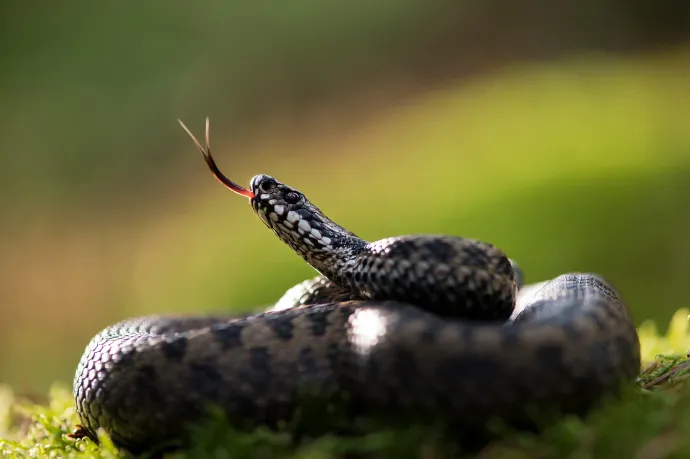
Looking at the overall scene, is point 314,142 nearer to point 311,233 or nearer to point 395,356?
point 311,233

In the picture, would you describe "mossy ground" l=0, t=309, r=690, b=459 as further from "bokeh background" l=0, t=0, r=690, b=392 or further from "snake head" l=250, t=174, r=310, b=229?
"bokeh background" l=0, t=0, r=690, b=392

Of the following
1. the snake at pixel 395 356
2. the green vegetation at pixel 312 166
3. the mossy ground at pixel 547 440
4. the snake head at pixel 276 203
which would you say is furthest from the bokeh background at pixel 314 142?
the mossy ground at pixel 547 440

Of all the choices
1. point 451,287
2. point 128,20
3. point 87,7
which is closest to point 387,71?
point 128,20

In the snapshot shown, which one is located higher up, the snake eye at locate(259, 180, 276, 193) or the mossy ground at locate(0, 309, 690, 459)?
the snake eye at locate(259, 180, 276, 193)

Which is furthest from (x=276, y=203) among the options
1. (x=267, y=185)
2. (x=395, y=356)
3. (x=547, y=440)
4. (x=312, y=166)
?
(x=312, y=166)

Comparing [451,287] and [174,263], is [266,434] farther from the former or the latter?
[174,263]

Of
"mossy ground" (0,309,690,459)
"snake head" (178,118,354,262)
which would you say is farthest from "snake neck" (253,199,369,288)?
"mossy ground" (0,309,690,459)
